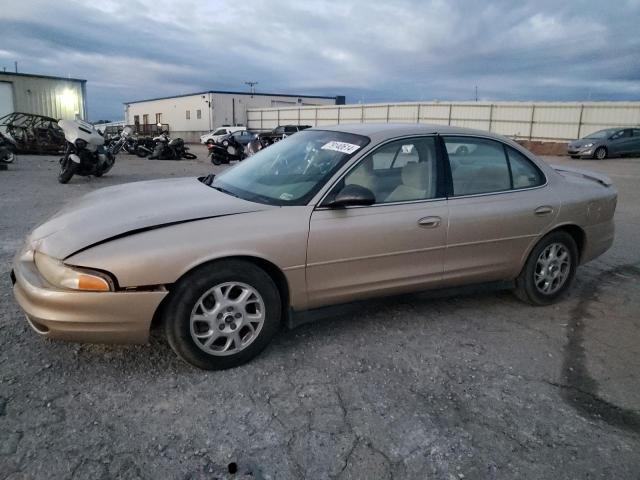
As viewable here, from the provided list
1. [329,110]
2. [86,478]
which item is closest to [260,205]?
[86,478]

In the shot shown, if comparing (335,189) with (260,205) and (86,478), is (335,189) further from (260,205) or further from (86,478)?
(86,478)

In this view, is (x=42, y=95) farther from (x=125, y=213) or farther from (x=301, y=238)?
(x=301, y=238)

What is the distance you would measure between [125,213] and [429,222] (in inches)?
81.3

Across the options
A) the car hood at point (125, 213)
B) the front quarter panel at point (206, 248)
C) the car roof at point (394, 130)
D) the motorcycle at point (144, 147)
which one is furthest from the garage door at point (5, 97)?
the front quarter panel at point (206, 248)

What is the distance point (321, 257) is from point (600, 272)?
3760mm

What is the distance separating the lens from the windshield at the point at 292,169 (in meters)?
3.29

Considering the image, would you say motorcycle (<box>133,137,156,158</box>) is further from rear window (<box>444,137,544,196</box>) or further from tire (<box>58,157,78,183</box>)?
rear window (<box>444,137,544,196</box>)

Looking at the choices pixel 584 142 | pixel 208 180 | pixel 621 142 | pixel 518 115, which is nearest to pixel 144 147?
pixel 208 180

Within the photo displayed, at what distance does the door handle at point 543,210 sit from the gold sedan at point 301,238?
1cm

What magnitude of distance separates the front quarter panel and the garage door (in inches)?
1113

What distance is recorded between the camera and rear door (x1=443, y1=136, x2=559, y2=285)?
3.67m

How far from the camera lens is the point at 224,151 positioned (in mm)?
18531

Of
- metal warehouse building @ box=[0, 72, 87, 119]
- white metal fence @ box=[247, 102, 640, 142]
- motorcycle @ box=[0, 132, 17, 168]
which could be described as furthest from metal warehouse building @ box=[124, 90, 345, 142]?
motorcycle @ box=[0, 132, 17, 168]

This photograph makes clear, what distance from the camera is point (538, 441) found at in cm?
245
